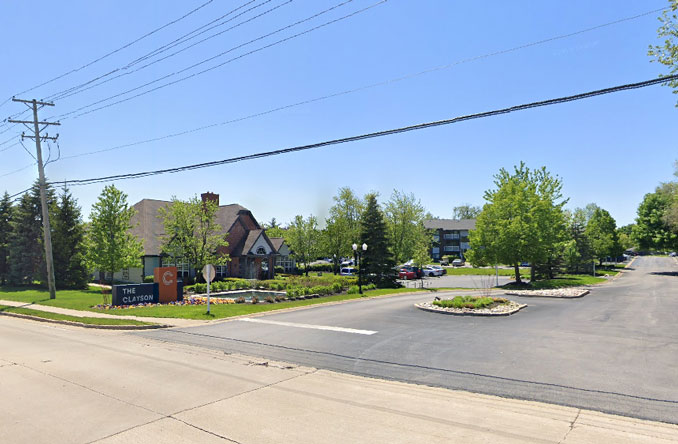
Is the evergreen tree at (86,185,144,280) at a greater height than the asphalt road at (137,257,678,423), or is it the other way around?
the evergreen tree at (86,185,144,280)

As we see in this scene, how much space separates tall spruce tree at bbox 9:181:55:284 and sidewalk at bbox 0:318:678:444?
3629 cm

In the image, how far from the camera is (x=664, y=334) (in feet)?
44.8

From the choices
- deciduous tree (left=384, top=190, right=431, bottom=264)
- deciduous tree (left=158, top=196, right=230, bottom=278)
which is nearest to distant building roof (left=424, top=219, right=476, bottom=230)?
deciduous tree (left=384, top=190, right=431, bottom=264)

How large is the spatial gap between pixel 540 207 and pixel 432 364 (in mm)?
28445

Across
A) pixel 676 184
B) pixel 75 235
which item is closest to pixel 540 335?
pixel 75 235

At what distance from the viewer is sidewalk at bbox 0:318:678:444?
6184 mm

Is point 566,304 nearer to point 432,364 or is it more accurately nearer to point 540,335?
point 540,335

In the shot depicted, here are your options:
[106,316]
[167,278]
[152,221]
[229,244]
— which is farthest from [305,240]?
[106,316]

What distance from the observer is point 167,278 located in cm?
2545

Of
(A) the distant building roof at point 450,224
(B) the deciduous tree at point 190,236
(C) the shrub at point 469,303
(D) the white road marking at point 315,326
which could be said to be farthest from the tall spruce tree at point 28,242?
A: (A) the distant building roof at point 450,224

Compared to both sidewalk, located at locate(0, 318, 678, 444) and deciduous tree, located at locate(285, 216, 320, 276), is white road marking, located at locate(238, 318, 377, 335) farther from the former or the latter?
deciduous tree, located at locate(285, 216, 320, 276)

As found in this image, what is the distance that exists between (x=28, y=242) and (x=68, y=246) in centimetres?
547

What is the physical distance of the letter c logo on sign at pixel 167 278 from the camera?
25312 millimetres

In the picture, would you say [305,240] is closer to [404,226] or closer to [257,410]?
[404,226]
